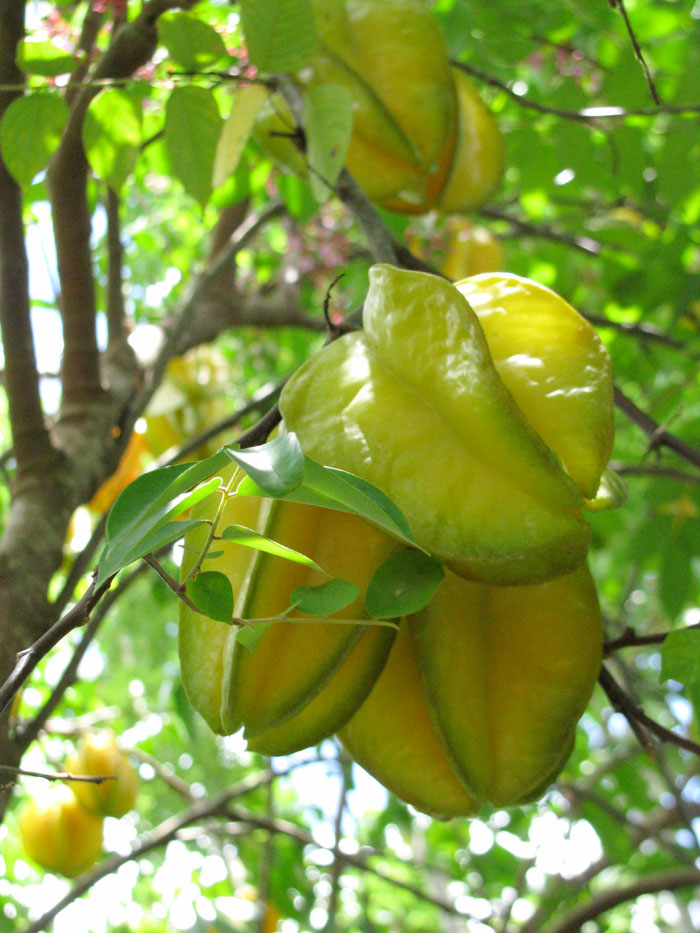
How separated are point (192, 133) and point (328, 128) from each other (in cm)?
23

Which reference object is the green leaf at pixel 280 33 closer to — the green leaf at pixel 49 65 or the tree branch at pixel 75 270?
the green leaf at pixel 49 65

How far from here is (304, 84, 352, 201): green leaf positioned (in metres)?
1.03

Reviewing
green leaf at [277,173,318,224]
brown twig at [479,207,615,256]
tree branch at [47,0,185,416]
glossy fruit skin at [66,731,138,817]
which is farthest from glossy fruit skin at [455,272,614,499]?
glossy fruit skin at [66,731,138,817]

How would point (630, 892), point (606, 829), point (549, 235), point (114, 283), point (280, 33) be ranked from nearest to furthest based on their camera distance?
point (280, 33), point (630, 892), point (114, 283), point (549, 235), point (606, 829)

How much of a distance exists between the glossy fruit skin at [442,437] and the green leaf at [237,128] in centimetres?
45

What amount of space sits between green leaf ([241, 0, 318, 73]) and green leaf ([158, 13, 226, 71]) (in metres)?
0.18

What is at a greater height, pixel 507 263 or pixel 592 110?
pixel 592 110

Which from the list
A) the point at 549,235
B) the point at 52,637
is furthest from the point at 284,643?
the point at 549,235

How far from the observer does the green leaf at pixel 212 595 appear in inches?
25.3

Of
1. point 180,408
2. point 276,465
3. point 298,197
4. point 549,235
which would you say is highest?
point 276,465

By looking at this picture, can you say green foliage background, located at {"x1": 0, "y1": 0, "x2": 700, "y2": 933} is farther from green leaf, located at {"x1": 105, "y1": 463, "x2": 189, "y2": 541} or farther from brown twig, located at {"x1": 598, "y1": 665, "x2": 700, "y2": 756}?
green leaf, located at {"x1": 105, "y1": 463, "x2": 189, "y2": 541}

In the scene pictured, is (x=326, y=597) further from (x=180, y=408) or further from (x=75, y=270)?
(x=180, y=408)

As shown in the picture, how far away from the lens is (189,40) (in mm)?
1196

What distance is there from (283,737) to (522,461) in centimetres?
35
